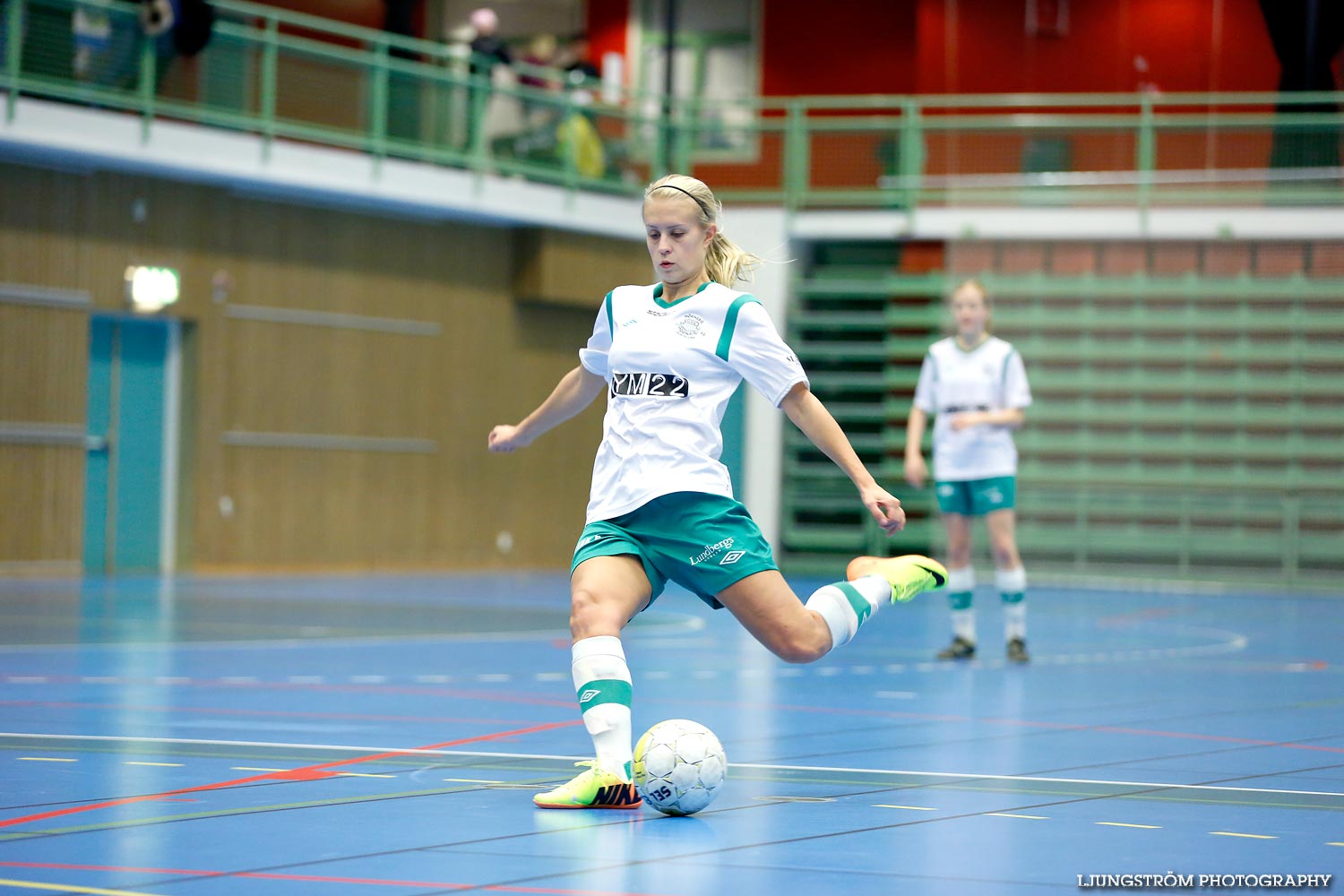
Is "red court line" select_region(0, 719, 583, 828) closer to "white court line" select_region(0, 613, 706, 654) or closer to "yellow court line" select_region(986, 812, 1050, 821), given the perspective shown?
"yellow court line" select_region(986, 812, 1050, 821)

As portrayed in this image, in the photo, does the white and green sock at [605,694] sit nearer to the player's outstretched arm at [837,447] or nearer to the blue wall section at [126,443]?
the player's outstretched arm at [837,447]

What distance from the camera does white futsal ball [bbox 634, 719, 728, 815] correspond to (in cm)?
509

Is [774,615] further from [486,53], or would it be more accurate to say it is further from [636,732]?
[486,53]

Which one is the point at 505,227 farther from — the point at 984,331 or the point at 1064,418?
the point at 984,331

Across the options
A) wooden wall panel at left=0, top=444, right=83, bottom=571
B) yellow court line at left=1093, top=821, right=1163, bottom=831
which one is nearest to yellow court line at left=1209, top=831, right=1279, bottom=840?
yellow court line at left=1093, top=821, right=1163, bottom=831

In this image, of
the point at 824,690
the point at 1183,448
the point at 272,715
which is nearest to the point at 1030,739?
the point at 824,690

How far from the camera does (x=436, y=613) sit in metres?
14.6

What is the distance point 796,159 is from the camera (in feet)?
77.0

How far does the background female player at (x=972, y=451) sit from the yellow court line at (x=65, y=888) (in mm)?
7772

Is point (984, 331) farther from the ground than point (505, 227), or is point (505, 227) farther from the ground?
point (505, 227)

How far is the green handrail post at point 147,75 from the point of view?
17.6 metres

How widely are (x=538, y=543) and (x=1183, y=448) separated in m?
8.50

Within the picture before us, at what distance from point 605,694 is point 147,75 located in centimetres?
1416

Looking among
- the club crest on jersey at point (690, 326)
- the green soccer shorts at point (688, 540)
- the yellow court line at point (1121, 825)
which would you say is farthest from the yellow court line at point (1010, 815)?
the club crest on jersey at point (690, 326)
